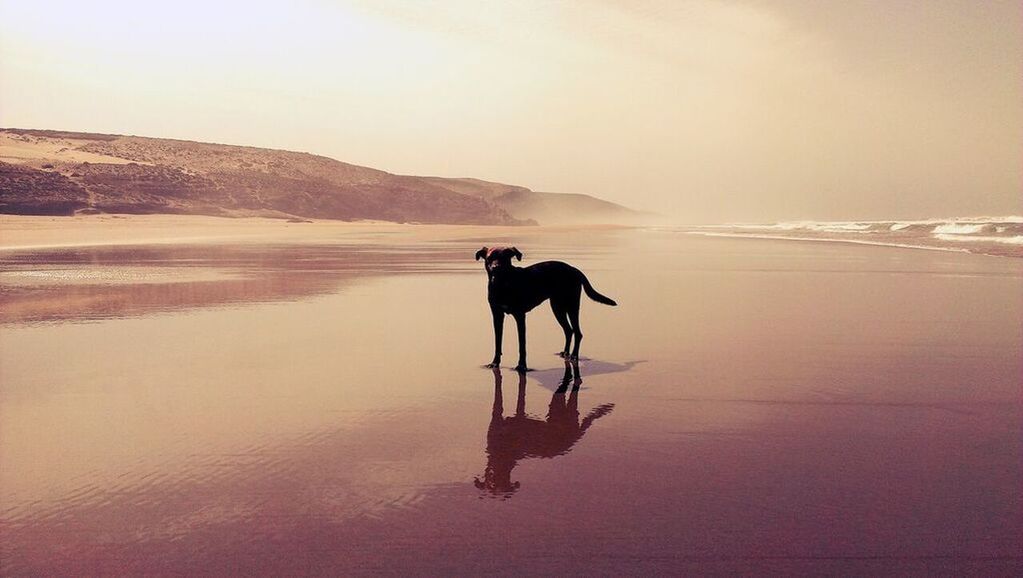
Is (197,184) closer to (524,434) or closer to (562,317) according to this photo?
(562,317)

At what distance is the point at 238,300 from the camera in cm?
1235

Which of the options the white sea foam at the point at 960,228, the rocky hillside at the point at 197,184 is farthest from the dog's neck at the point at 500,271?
the rocky hillside at the point at 197,184

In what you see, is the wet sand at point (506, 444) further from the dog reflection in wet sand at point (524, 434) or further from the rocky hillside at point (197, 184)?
the rocky hillside at point (197, 184)

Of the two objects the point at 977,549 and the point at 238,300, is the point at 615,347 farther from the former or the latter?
the point at 238,300

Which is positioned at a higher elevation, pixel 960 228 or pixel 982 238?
pixel 960 228

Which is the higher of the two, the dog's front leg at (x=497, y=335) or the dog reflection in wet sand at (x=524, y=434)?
the dog's front leg at (x=497, y=335)

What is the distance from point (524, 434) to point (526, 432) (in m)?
0.06

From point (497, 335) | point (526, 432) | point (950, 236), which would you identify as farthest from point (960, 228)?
point (526, 432)

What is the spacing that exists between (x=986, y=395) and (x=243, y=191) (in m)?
104

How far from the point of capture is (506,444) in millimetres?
4734

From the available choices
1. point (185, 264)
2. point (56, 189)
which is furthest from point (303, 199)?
point (185, 264)

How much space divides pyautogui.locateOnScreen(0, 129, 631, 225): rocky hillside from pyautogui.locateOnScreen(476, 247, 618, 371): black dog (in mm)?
72431

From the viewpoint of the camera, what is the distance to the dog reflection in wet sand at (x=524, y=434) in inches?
162

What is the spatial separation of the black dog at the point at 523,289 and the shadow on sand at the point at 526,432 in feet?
2.92
